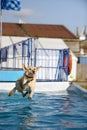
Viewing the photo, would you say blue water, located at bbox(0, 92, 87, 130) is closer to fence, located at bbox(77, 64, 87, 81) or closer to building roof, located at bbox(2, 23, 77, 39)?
fence, located at bbox(77, 64, 87, 81)

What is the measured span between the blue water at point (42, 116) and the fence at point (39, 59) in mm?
6591

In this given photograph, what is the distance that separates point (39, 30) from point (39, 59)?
1877cm

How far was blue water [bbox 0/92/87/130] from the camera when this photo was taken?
24.8 feet

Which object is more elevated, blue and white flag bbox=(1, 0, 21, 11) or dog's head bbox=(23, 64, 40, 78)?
blue and white flag bbox=(1, 0, 21, 11)

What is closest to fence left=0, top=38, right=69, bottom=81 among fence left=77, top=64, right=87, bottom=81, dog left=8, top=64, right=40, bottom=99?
fence left=77, top=64, right=87, bottom=81

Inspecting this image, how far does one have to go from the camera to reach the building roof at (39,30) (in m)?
35.1

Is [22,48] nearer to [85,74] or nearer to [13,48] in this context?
[13,48]

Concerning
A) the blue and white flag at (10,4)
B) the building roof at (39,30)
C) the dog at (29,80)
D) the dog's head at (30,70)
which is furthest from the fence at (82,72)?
the building roof at (39,30)

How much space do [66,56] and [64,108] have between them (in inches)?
327

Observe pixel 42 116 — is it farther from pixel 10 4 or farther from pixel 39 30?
pixel 39 30

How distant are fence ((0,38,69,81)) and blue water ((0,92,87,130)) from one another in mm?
6591

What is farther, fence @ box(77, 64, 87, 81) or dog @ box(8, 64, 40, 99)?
fence @ box(77, 64, 87, 81)

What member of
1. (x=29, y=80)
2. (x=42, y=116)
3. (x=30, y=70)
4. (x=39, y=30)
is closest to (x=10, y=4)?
(x=29, y=80)

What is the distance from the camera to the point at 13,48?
19062 millimetres
